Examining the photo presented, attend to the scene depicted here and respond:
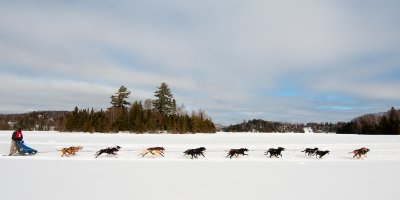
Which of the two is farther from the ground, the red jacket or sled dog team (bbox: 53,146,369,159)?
the red jacket

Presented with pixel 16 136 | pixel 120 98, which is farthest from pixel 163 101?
pixel 16 136

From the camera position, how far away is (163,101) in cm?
8344

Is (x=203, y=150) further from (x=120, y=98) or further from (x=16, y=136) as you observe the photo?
(x=120, y=98)

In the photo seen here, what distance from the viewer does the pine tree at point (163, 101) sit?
82.1 metres

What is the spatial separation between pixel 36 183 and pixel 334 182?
10160 millimetres

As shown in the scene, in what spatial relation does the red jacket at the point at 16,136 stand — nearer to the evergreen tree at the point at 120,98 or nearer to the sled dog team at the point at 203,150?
the sled dog team at the point at 203,150

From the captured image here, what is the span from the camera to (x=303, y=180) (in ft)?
37.2

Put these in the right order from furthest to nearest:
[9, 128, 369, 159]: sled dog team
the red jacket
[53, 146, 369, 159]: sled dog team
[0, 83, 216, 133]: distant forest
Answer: [0, 83, 216, 133]: distant forest, the red jacket, [9, 128, 369, 159]: sled dog team, [53, 146, 369, 159]: sled dog team

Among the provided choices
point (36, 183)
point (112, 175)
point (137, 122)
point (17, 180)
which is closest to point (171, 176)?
point (112, 175)

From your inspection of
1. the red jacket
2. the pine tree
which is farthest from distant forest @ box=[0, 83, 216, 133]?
the red jacket

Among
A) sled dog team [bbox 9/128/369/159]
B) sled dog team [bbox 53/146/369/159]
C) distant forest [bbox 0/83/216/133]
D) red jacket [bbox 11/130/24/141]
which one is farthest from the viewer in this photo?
distant forest [bbox 0/83/216/133]

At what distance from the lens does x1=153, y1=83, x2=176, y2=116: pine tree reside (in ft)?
269

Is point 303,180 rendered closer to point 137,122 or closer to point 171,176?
point 171,176

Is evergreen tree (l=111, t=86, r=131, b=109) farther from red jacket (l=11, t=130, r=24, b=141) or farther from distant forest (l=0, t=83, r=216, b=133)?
red jacket (l=11, t=130, r=24, b=141)
